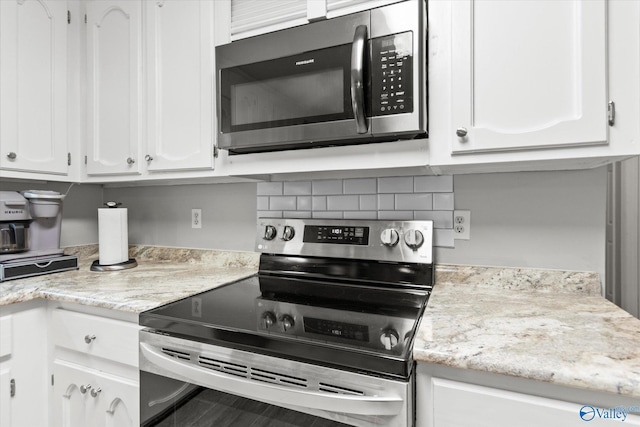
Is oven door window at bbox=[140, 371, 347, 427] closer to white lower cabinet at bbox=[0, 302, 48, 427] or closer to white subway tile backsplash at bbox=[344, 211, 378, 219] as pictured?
white lower cabinet at bbox=[0, 302, 48, 427]

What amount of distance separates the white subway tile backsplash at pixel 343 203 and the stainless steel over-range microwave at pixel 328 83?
0.37 m

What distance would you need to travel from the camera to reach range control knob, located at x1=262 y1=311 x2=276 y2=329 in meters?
0.96

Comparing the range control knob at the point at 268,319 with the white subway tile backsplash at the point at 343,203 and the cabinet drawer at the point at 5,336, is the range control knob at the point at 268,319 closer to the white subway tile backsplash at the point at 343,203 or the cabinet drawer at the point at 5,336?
the white subway tile backsplash at the point at 343,203

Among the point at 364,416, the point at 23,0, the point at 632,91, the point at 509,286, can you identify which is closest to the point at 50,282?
the point at 23,0

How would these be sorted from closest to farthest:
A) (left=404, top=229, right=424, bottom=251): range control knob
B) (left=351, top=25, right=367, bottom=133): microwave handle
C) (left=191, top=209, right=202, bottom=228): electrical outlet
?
(left=351, top=25, right=367, bottom=133): microwave handle → (left=404, top=229, right=424, bottom=251): range control knob → (left=191, top=209, right=202, bottom=228): electrical outlet

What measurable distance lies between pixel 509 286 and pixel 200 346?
43.1 inches

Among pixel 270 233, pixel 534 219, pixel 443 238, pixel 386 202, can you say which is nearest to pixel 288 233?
pixel 270 233

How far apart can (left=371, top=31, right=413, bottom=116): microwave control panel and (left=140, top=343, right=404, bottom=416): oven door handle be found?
2.64 ft

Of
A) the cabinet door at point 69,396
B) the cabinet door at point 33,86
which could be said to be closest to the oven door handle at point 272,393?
the cabinet door at point 69,396

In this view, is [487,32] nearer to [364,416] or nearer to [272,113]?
[272,113]

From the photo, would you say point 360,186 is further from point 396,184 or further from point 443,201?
point 443,201

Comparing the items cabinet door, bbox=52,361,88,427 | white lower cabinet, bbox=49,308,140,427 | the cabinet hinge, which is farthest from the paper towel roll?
the cabinet hinge

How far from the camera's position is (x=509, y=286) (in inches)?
50.9

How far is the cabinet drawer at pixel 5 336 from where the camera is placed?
1.19 meters
